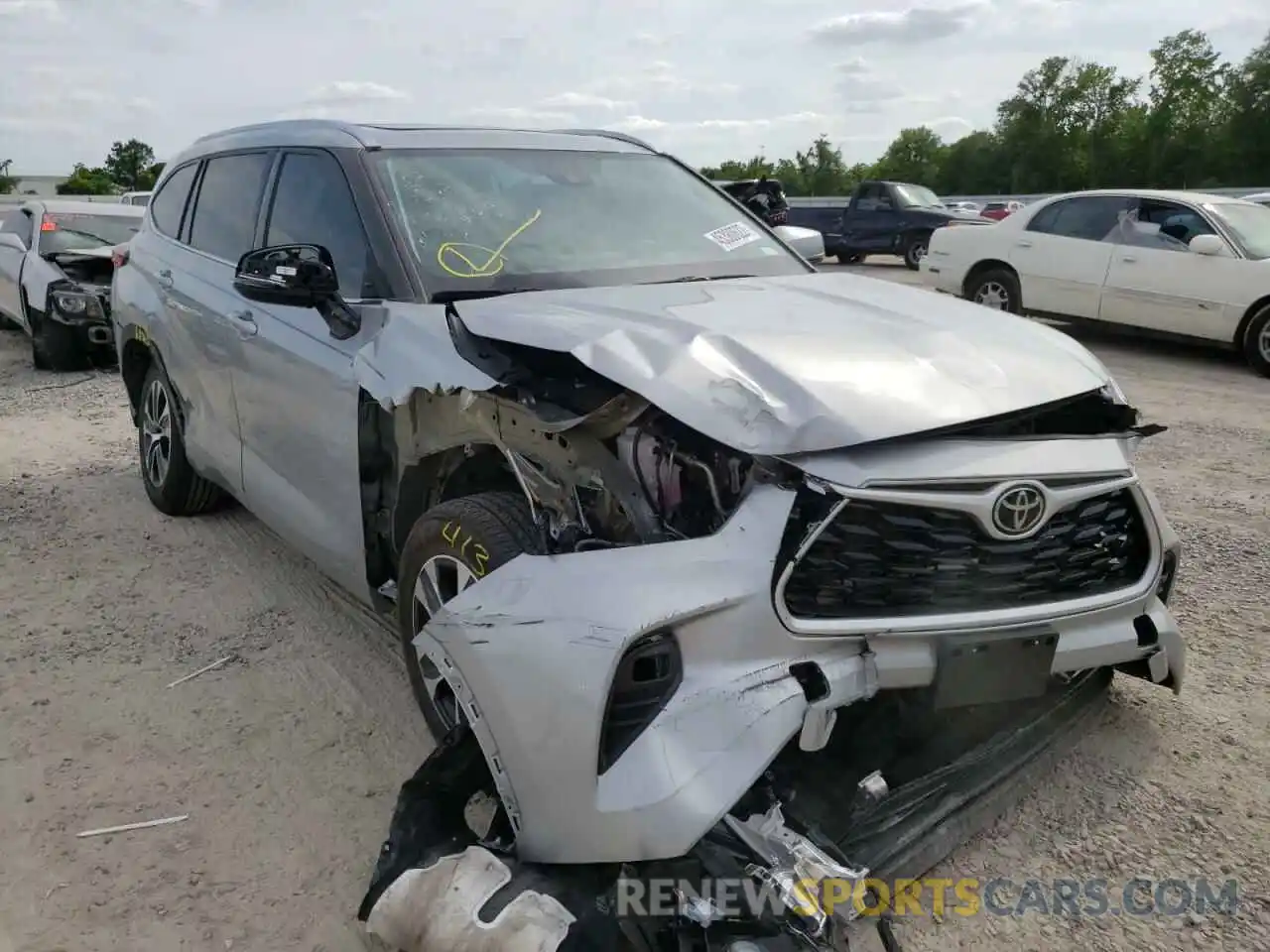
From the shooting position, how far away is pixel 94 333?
31.5 feet

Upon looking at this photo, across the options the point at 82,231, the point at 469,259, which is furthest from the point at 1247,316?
the point at 82,231

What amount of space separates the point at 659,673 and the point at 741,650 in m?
0.18

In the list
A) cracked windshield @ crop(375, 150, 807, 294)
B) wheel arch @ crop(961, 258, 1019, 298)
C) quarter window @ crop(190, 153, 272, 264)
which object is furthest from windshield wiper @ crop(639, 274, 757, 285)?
Result: wheel arch @ crop(961, 258, 1019, 298)

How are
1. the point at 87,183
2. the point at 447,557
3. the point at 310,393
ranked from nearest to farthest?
1. the point at 447,557
2. the point at 310,393
3. the point at 87,183

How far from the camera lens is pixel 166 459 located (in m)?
5.28

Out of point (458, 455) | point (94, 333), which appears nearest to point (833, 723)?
point (458, 455)

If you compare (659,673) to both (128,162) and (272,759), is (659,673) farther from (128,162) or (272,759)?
(128,162)

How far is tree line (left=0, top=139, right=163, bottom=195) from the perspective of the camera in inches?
1674

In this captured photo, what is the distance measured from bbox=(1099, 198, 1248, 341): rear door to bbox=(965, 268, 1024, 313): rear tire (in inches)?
39.4

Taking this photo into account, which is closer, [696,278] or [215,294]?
[696,278]

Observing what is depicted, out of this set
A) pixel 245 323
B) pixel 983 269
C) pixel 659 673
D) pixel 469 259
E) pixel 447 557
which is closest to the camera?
pixel 659 673

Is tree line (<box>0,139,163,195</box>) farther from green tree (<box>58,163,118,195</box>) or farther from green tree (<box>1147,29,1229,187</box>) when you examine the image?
green tree (<box>1147,29,1229,187</box>)

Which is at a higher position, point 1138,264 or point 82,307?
point 1138,264

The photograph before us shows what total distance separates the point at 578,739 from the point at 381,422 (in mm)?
1453
